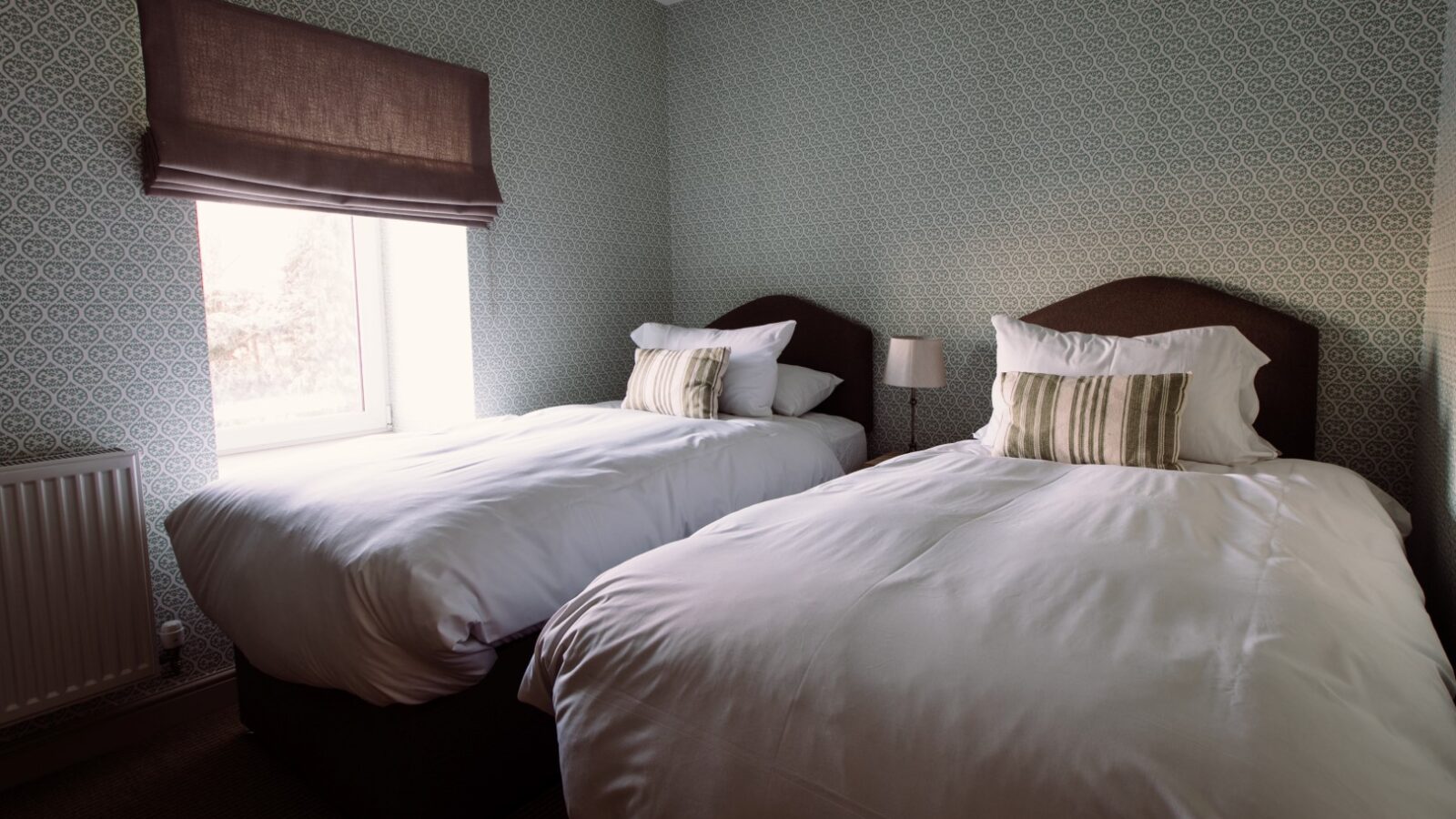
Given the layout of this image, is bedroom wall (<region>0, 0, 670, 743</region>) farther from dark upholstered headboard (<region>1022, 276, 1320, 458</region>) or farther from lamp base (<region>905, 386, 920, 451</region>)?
dark upholstered headboard (<region>1022, 276, 1320, 458</region>)

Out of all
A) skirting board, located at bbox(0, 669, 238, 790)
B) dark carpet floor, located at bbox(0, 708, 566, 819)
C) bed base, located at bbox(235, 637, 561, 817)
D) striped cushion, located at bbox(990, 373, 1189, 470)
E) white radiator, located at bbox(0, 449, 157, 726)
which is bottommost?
dark carpet floor, located at bbox(0, 708, 566, 819)

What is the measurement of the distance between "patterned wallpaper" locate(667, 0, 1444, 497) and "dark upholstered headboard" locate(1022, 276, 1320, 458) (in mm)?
72

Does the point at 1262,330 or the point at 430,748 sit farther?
the point at 1262,330

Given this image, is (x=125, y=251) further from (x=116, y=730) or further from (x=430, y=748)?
(x=430, y=748)

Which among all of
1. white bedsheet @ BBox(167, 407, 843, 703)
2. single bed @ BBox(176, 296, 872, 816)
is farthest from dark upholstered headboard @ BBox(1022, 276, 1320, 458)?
single bed @ BBox(176, 296, 872, 816)

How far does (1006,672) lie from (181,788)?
6.77 ft

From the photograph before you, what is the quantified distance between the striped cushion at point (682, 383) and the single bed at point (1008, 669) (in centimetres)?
124

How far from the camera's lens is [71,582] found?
205 cm

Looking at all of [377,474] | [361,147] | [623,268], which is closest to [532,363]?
[623,268]

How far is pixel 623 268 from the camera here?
3816mm

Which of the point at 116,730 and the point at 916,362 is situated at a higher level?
the point at 916,362

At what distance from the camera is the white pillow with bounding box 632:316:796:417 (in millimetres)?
3074

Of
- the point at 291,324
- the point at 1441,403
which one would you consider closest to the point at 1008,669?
the point at 1441,403

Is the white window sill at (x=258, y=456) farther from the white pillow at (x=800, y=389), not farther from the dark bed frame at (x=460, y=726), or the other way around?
the white pillow at (x=800, y=389)
